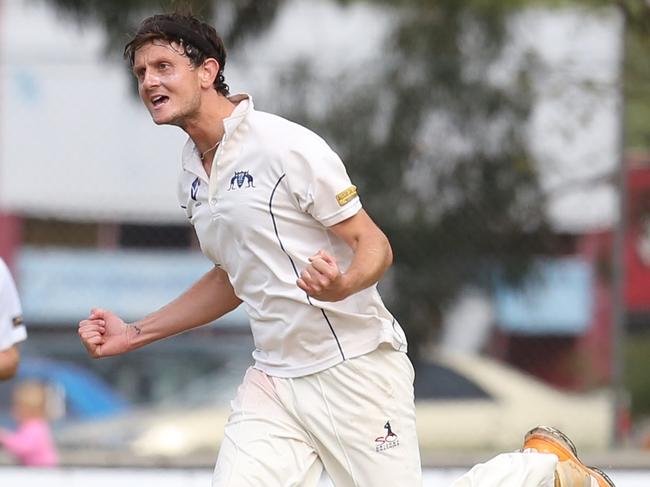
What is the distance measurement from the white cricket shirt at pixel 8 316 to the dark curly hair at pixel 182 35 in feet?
5.13

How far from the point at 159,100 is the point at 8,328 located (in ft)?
5.49

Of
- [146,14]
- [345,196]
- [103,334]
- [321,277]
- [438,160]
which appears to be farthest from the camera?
[146,14]

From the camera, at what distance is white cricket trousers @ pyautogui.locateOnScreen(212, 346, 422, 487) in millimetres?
4238

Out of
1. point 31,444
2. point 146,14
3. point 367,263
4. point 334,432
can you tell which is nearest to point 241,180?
point 367,263

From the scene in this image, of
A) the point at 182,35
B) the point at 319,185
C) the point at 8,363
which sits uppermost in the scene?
the point at 182,35

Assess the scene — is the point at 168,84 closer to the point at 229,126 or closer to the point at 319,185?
the point at 229,126

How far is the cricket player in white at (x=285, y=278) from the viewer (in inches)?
164

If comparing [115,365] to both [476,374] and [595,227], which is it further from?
[595,227]

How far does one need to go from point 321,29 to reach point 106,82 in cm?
137

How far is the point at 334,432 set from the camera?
14.0 feet

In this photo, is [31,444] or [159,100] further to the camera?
[31,444]

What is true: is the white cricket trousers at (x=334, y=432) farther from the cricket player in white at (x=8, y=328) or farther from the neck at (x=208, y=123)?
the cricket player in white at (x=8, y=328)

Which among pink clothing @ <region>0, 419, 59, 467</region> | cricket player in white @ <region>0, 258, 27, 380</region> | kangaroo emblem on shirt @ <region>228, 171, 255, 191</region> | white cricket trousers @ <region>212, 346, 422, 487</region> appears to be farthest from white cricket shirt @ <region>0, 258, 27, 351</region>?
pink clothing @ <region>0, 419, 59, 467</region>

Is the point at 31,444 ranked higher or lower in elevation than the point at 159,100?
lower
